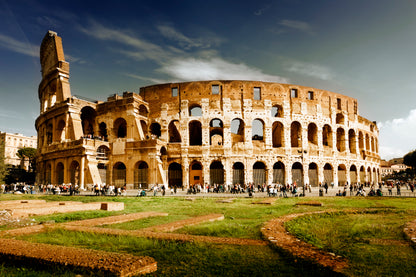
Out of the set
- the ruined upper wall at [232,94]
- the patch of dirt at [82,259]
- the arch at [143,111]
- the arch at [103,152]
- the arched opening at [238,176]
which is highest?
the ruined upper wall at [232,94]

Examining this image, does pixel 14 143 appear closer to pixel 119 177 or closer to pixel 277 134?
pixel 119 177

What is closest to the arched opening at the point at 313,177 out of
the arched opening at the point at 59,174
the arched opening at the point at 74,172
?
the arched opening at the point at 74,172

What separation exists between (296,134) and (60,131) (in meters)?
27.6

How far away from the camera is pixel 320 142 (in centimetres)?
3384

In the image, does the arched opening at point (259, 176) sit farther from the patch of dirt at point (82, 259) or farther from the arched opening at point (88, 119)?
the patch of dirt at point (82, 259)

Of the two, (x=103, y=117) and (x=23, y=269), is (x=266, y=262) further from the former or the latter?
(x=103, y=117)

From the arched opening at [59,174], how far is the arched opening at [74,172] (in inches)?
66.9

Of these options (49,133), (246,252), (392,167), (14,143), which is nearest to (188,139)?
(49,133)

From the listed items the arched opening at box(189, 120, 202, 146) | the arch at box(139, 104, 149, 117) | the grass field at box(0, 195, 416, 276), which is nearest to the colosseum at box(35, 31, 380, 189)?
the arch at box(139, 104, 149, 117)

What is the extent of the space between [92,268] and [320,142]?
33406 mm

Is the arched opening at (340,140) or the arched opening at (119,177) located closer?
the arched opening at (119,177)

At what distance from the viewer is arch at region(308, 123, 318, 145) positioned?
113 ft

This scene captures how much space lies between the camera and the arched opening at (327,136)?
35531mm

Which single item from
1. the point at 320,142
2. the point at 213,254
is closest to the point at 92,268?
the point at 213,254
